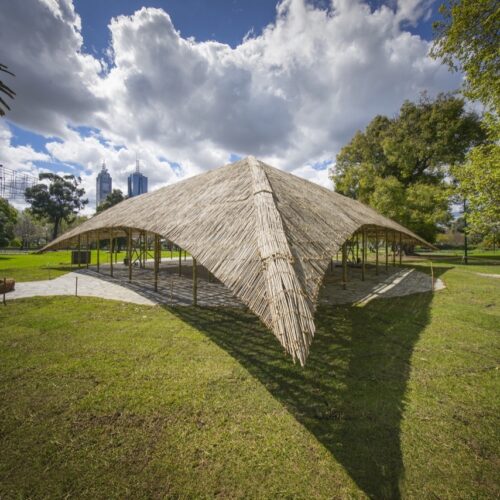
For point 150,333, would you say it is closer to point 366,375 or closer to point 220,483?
point 220,483

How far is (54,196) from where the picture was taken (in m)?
44.8

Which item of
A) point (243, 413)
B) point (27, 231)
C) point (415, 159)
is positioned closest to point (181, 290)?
point (243, 413)

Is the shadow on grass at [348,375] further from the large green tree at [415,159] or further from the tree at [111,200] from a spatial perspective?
the tree at [111,200]

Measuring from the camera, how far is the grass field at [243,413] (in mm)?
2438

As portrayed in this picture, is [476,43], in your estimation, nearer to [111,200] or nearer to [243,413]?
[243,413]

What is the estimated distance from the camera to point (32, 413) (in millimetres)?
3270

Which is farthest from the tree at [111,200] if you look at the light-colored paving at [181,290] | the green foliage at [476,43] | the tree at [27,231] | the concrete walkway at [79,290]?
the green foliage at [476,43]

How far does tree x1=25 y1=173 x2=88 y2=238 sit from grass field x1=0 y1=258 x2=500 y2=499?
49609mm

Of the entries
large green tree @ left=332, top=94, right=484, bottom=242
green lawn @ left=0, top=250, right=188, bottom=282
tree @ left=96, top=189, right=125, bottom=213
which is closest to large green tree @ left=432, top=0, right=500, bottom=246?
large green tree @ left=332, top=94, right=484, bottom=242

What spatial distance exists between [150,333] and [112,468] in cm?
357

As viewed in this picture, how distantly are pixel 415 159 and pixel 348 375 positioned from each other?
28.3 meters

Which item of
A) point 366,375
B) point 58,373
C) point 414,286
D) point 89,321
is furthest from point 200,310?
point 414,286

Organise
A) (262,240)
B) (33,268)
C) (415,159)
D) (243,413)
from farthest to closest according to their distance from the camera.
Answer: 1. (415,159)
2. (33,268)
3. (262,240)
4. (243,413)

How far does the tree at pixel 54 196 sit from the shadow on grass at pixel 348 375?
166 ft
